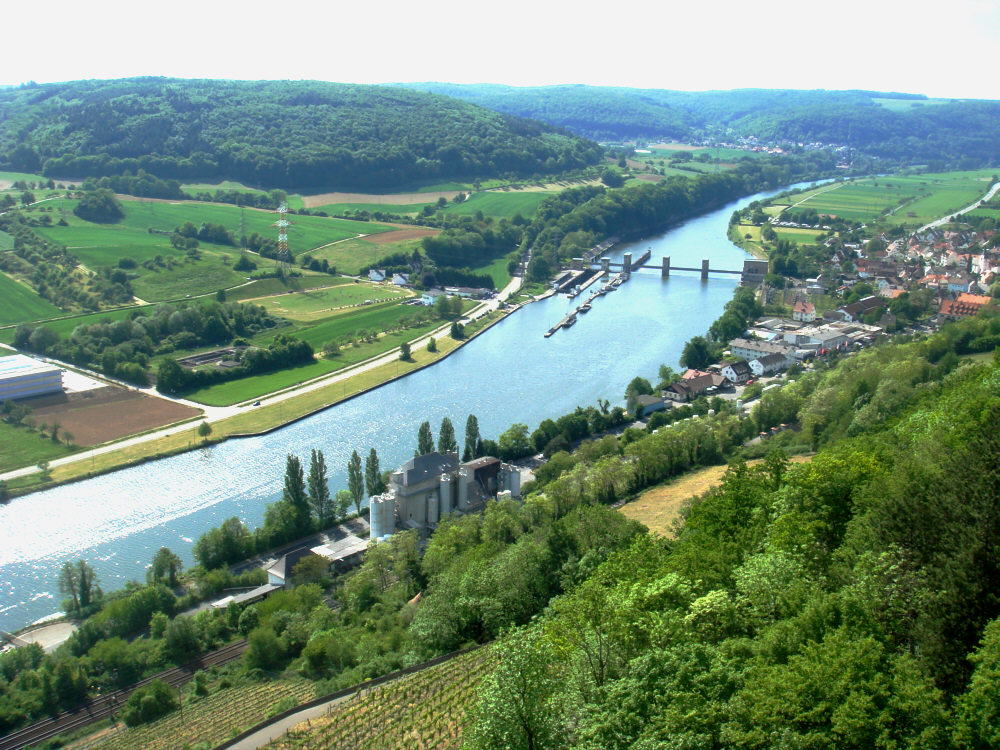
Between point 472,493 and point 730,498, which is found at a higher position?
point 730,498

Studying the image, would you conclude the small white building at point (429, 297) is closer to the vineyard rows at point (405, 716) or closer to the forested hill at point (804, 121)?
the vineyard rows at point (405, 716)

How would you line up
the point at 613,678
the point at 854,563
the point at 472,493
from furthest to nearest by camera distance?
the point at 472,493 < the point at 854,563 < the point at 613,678

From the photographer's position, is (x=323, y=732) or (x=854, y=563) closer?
(x=854, y=563)

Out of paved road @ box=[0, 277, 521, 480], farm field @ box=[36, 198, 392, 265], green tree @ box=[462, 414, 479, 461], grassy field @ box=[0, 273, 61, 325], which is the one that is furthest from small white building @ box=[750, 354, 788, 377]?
grassy field @ box=[0, 273, 61, 325]

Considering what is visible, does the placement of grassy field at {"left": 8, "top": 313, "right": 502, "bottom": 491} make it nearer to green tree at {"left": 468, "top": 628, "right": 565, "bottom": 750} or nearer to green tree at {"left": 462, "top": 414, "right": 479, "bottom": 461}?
green tree at {"left": 462, "top": 414, "right": 479, "bottom": 461}

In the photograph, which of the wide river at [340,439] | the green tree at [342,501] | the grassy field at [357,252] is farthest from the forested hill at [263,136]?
the green tree at [342,501]

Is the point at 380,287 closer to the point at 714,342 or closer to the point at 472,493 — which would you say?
the point at 714,342

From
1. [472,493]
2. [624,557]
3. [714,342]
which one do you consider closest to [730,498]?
[624,557]
